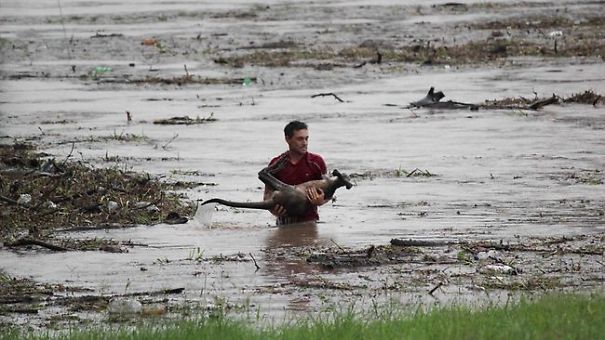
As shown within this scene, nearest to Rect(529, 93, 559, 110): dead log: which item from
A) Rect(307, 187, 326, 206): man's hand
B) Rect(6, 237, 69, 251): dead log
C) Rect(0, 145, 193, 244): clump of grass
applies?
Rect(0, 145, 193, 244): clump of grass

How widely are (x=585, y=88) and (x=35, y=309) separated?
14.2 meters

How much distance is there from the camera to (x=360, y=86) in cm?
2453

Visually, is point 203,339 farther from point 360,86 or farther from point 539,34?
point 539,34

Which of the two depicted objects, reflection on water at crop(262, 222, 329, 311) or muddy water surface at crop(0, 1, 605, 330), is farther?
muddy water surface at crop(0, 1, 605, 330)

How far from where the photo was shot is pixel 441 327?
8188 mm

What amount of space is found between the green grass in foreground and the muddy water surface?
4.19 feet

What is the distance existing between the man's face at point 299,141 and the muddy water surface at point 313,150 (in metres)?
0.70

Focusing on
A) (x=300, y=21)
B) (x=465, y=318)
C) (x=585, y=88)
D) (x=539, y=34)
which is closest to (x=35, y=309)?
(x=465, y=318)

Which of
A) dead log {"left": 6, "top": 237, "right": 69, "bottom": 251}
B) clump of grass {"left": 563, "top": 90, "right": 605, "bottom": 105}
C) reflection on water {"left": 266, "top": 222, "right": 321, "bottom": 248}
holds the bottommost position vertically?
clump of grass {"left": 563, "top": 90, "right": 605, "bottom": 105}

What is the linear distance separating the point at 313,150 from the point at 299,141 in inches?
190

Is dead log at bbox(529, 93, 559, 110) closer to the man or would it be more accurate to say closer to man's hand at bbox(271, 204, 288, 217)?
the man

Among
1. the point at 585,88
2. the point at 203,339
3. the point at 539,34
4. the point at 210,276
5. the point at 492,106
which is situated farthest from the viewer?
the point at 539,34

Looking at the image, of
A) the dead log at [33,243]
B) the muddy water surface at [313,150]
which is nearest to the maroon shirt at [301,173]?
the muddy water surface at [313,150]

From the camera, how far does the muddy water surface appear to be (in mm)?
11227
